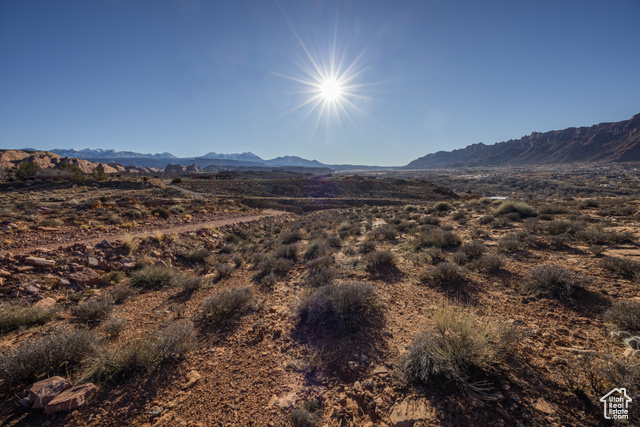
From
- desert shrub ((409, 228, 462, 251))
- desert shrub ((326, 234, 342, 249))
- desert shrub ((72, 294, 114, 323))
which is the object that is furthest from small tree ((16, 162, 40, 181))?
desert shrub ((409, 228, 462, 251))

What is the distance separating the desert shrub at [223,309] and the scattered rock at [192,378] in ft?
3.69

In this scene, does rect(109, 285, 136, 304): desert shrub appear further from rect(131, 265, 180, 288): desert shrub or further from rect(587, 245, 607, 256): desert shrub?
rect(587, 245, 607, 256): desert shrub

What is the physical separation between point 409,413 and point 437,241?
21.0 feet

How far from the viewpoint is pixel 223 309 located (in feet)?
15.6

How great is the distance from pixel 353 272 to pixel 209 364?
4.20m

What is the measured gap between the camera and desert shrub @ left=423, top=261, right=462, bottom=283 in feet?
17.4

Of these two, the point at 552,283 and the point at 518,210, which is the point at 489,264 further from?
the point at 518,210

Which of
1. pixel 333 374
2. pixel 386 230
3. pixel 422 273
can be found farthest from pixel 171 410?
pixel 386 230

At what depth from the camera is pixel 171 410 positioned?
2.75 meters

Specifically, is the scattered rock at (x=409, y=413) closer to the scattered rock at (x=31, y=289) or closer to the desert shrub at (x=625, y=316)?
the desert shrub at (x=625, y=316)

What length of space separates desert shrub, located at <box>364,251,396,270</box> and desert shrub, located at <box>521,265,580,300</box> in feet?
9.84

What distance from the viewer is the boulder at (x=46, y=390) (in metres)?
2.63

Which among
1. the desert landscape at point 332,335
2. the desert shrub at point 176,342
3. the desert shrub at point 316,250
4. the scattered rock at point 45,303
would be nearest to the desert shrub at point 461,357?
the desert landscape at point 332,335

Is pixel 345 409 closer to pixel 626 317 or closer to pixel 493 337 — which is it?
pixel 493 337
